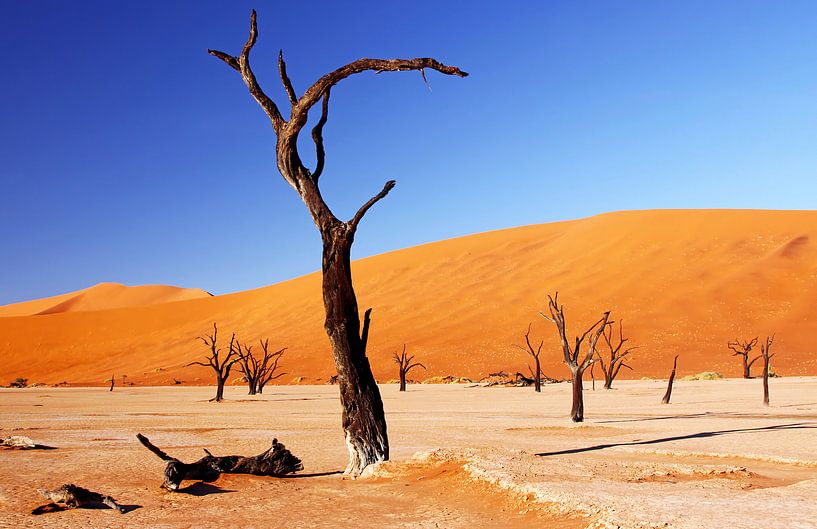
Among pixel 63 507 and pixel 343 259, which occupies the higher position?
pixel 343 259

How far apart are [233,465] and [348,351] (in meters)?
2.10

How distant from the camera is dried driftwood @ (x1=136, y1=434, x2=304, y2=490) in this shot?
30.9 ft

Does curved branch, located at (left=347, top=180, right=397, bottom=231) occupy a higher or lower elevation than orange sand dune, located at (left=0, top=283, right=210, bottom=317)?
lower

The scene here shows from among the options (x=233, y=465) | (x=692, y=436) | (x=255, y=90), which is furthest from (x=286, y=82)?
(x=692, y=436)

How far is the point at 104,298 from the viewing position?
6093 inches

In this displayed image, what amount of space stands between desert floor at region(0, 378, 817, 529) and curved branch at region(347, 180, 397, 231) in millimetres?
3239

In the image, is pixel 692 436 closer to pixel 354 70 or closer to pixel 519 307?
pixel 354 70

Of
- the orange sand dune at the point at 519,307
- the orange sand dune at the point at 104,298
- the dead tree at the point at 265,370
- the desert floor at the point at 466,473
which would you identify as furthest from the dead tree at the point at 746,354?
A: the orange sand dune at the point at 104,298

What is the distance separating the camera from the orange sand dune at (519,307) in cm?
5206

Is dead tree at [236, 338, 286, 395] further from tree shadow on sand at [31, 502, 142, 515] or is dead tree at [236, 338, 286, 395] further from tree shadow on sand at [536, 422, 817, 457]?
tree shadow on sand at [31, 502, 142, 515]

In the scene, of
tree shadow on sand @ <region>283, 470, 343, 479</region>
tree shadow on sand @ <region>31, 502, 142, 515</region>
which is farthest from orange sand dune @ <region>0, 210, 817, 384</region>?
tree shadow on sand @ <region>31, 502, 142, 515</region>

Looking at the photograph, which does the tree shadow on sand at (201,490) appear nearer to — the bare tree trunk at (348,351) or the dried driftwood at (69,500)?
the dried driftwood at (69,500)

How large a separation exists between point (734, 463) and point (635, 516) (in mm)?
5780

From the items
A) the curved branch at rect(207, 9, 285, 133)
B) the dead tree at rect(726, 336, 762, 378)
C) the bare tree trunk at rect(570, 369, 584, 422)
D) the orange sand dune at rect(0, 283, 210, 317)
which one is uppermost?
the orange sand dune at rect(0, 283, 210, 317)
